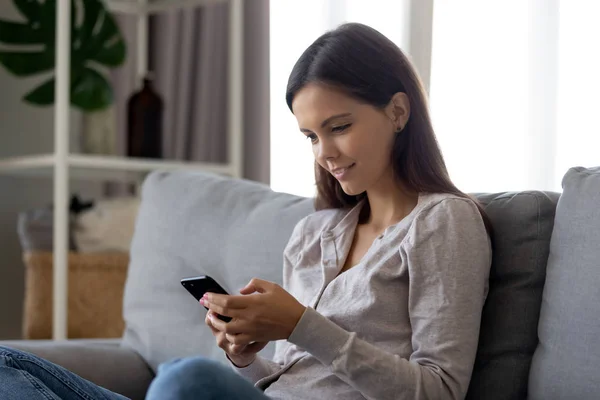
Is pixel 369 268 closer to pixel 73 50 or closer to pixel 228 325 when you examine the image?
pixel 228 325

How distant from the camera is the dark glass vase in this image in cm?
269

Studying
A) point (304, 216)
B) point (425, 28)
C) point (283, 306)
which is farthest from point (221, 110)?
point (283, 306)

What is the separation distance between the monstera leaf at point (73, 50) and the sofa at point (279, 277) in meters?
0.96

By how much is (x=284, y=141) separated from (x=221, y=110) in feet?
1.19

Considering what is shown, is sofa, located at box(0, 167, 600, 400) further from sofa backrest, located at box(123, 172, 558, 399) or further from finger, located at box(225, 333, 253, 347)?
finger, located at box(225, 333, 253, 347)

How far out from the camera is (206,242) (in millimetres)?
1696

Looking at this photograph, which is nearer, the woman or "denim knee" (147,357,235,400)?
"denim knee" (147,357,235,400)

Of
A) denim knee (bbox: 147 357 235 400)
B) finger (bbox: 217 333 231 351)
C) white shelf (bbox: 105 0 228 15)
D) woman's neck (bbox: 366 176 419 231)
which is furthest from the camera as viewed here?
white shelf (bbox: 105 0 228 15)

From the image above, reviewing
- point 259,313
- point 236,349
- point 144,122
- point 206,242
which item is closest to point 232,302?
point 259,313

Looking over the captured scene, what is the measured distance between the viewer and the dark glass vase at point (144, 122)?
2689 mm

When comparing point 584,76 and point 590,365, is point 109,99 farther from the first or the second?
point 590,365

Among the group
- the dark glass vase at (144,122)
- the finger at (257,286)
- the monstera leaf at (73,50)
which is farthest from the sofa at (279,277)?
the monstera leaf at (73,50)

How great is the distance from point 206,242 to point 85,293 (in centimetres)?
98

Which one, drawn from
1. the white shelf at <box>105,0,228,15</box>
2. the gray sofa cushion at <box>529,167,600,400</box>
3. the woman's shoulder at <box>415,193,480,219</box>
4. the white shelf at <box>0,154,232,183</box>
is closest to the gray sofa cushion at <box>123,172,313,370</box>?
the woman's shoulder at <box>415,193,480,219</box>
